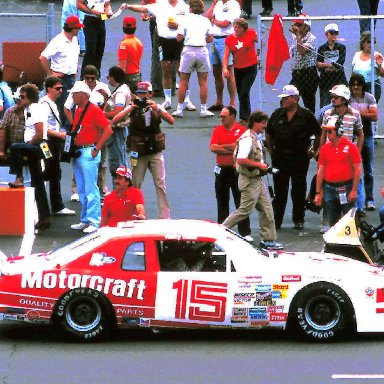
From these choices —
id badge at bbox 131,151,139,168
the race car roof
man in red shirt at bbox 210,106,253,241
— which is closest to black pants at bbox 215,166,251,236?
man in red shirt at bbox 210,106,253,241

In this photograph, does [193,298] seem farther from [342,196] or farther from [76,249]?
[342,196]

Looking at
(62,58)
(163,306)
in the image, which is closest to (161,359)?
(163,306)

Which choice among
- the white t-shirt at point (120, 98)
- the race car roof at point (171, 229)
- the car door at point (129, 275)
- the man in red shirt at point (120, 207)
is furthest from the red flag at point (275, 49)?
the car door at point (129, 275)

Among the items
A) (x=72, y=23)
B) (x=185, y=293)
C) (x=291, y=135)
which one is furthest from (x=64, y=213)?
(x=185, y=293)

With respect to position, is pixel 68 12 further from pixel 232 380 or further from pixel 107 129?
pixel 232 380

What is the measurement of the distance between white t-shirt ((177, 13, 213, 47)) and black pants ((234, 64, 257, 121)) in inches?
29.5

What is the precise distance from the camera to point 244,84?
23.7 meters

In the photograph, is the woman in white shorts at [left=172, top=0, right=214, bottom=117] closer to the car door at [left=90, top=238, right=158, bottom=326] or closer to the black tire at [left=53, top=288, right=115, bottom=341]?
the car door at [left=90, top=238, right=158, bottom=326]

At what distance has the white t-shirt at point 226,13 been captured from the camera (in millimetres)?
24484

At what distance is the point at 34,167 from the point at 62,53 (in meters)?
3.86

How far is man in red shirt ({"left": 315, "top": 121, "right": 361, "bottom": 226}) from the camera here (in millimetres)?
18594

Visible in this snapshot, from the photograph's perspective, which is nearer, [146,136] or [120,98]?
[146,136]

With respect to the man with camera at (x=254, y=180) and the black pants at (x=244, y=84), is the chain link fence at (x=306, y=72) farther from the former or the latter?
the man with camera at (x=254, y=180)

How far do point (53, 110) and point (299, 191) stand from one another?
11.4ft
